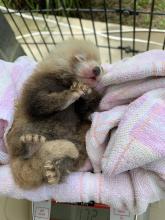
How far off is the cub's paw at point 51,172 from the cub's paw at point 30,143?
50mm

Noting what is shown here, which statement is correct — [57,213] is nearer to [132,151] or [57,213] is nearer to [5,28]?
[132,151]

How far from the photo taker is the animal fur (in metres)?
0.93

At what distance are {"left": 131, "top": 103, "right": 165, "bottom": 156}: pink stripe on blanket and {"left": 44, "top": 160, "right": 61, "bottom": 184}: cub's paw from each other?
0.17 metres

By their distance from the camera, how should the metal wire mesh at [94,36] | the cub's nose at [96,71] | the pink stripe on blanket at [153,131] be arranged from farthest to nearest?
the metal wire mesh at [94,36], the cub's nose at [96,71], the pink stripe on blanket at [153,131]

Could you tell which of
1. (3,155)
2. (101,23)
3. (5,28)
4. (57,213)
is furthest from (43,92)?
(101,23)

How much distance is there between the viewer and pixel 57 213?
105 cm

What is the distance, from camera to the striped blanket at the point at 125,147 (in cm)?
86

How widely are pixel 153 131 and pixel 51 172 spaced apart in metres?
0.22

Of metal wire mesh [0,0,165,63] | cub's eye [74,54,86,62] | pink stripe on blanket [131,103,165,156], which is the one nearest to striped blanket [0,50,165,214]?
pink stripe on blanket [131,103,165,156]

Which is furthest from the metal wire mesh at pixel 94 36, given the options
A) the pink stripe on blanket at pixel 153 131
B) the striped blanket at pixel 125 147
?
the pink stripe on blanket at pixel 153 131

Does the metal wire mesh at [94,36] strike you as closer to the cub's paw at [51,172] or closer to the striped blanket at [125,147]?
the striped blanket at [125,147]

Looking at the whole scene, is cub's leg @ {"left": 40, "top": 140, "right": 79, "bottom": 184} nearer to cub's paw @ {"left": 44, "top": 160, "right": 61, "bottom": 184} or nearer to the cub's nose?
cub's paw @ {"left": 44, "top": 160, "right": 61, "bottom": 184}

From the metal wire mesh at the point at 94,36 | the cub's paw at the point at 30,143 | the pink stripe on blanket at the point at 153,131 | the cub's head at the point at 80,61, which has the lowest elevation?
the metal wire mesh at the point at 94,36

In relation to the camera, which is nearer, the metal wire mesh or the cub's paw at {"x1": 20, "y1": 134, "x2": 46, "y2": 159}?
the cub's paw at {"x1": 20, "y1": 134, "x2": 46, "y2": 159}
